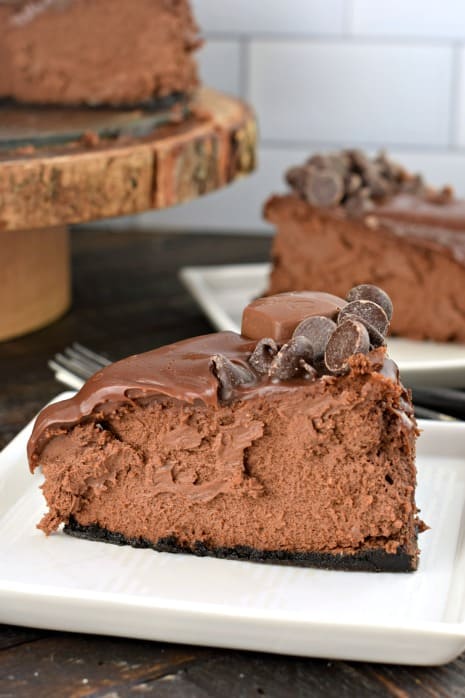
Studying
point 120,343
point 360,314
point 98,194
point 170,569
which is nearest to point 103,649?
point 170,569

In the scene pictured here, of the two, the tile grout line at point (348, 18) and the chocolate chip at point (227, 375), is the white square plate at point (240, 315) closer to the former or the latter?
the chocolate chip at point (227, 375)

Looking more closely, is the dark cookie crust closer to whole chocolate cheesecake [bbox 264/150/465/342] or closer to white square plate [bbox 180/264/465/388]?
white square plate [bbox 180/264/465/388]

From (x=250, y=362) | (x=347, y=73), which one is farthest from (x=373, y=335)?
(x=347, y=73)

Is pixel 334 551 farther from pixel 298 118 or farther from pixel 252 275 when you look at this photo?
pixel 298 118

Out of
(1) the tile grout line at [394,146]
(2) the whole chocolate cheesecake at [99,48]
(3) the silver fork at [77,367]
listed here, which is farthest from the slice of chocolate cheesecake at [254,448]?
(1) the tile grout line at [394,146]

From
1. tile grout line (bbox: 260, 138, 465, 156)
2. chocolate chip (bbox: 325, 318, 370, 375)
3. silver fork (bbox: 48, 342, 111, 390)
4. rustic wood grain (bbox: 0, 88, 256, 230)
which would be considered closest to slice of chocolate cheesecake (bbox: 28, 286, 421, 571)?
chocolate chip (bbox: 325, 318, 370, 375)

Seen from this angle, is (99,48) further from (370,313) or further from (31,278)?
(370,313)
